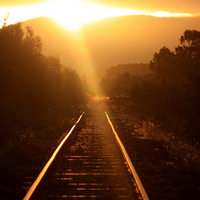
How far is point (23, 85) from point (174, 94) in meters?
14.2

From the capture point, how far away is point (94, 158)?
9.68 meters

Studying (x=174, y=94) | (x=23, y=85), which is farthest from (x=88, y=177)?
(x=174, y=94)

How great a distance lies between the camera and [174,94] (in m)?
27.7

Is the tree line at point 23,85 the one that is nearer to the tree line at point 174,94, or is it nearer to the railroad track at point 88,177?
the railroad track at point 88,177

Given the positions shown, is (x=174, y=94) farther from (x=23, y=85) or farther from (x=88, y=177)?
(x=88, y=177)

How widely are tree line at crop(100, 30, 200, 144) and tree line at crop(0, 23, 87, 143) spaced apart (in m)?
7.49

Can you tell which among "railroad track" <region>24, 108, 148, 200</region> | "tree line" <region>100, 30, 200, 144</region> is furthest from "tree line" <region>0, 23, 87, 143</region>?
"tree line" <region>100, 30, 200, 144</region>

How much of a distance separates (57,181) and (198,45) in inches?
2432

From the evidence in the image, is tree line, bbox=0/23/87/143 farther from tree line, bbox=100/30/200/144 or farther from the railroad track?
tree line, bbox=100/30/200/144

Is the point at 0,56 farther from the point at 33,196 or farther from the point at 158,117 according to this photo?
the point at 158,117

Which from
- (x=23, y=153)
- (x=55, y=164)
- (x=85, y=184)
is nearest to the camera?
(x=85, y=184)

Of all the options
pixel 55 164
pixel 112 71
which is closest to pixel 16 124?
pixel 55 164

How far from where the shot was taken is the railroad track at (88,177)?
604 centimetres

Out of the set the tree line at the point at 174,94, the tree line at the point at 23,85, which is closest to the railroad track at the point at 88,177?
the tree line at the point at 23,85
